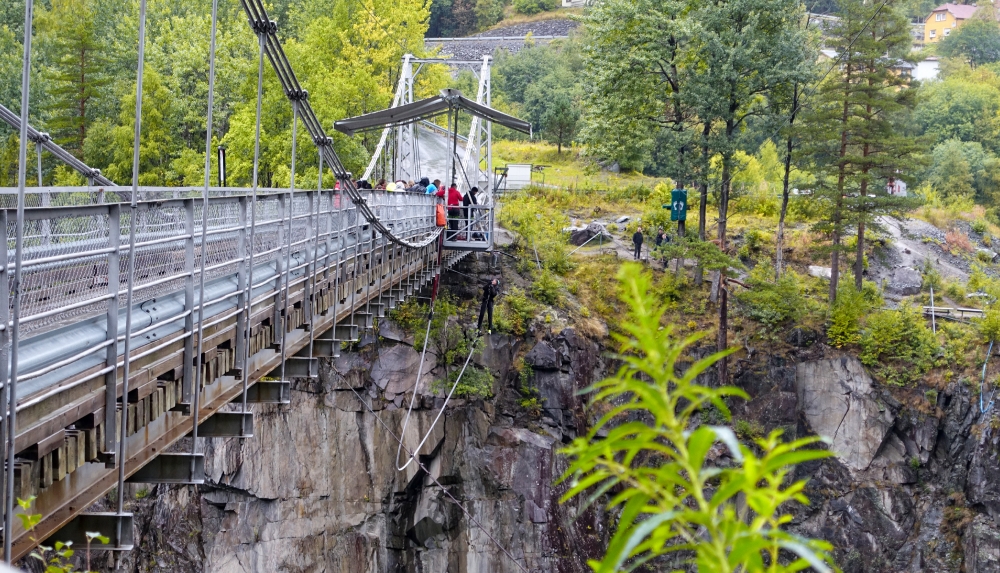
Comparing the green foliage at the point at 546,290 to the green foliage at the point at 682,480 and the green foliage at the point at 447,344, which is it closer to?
the green foliage at the point at 447,344

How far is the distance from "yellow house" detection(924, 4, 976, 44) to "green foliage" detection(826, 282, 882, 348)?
7658cm

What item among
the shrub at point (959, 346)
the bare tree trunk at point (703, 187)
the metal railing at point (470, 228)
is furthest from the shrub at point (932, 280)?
the metal railing at point (470, 228)

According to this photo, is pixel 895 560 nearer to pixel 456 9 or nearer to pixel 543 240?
pixel 543 240

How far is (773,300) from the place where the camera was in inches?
888

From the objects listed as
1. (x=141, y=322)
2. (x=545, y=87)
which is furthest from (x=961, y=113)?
(x=141, y=322)

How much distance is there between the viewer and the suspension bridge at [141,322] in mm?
4523

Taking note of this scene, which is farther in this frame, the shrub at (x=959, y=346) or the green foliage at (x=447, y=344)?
the shrub at (x=959, y=346)

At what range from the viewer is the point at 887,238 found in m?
26.0

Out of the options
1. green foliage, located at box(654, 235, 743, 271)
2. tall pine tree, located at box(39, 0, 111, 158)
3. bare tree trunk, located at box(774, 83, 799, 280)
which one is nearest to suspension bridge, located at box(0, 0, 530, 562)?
green foliage, located at box(654, 235, 743, 271)

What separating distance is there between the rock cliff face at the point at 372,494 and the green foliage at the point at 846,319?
6373mm

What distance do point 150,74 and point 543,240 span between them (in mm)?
11519

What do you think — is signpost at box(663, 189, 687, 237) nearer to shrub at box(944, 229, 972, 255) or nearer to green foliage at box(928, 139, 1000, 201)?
shrub at box(944, 229, 972, 255)

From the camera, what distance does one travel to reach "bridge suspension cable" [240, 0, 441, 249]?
8.45m

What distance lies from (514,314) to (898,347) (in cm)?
840
